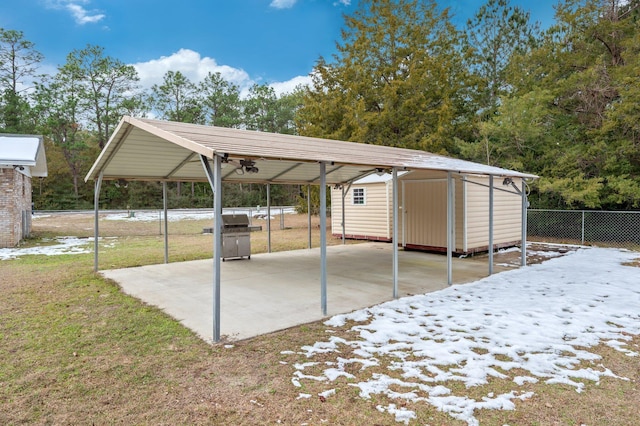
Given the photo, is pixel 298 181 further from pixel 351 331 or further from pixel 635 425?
pixel 635 425

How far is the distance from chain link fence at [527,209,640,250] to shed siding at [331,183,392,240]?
201 inches

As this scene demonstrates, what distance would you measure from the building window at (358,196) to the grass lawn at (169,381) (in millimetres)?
8754

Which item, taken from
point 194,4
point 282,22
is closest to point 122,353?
point 194,4

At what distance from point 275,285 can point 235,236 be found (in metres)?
2.96

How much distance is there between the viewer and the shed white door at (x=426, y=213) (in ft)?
Answer: 32.4

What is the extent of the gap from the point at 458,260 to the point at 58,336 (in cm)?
791

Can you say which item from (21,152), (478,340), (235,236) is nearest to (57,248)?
(21,152)

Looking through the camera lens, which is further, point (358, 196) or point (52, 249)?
point (358, 196)

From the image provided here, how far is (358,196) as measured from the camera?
1308cm

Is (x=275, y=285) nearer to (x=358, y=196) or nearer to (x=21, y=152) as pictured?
(x=358, y=196)

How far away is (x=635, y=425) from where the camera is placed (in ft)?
7.93

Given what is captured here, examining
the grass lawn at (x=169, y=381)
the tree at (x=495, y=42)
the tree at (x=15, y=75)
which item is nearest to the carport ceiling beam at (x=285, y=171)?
A: the grass lawn at (x=169, y=381)

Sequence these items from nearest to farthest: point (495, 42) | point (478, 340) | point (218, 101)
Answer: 1. point (478, 340)
2. point (495, 42)
3. point (218, 101)

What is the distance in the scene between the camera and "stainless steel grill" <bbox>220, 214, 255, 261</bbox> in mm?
8961
